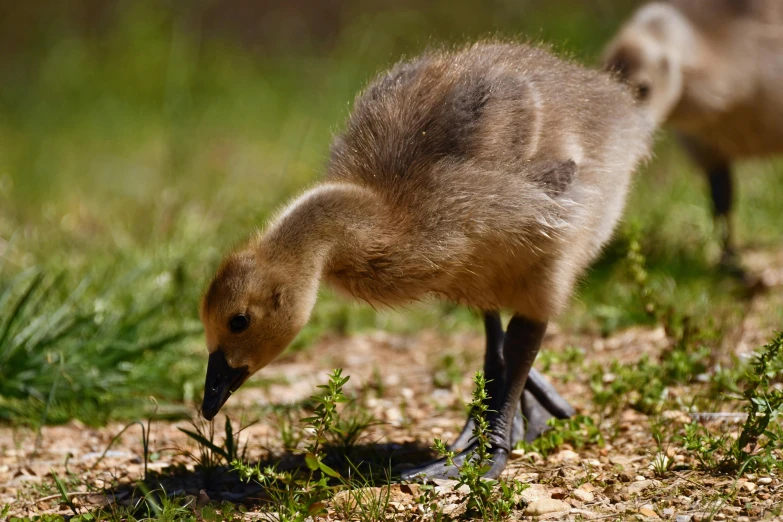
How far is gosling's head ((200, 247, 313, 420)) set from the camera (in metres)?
3.08

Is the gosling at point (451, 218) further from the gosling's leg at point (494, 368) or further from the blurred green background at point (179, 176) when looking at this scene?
the blurred green background at point (179, 176)

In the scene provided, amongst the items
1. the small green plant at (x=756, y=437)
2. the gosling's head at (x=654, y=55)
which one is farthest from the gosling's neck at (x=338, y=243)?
the gosling's head at (x=654, y=55)

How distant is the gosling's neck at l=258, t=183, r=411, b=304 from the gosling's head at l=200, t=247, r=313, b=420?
4 centimetres

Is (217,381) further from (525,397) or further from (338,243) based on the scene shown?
(525,397)

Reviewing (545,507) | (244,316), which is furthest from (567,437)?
(244,316)

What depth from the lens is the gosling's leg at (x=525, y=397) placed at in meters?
3.72

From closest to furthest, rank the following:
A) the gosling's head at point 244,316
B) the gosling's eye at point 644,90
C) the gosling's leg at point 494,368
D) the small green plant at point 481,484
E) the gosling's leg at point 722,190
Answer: the small green plant at point 481,484 → the gosling's head at point 244,316 → the gosling's leg at point 494,368 → the gosling's eye at point 644,90 → the gosling's leg at point 722,190

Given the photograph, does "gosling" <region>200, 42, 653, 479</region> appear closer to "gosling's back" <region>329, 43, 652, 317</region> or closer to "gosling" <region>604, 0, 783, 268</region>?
"gosling's back" <region>329, 43, 652, 317</region>

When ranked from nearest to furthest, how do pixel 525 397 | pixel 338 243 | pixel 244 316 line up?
pixel 244 316 → pixel 338 243 → pixel 525 397

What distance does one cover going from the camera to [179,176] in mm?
6957

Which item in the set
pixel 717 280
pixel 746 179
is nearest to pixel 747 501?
pixel 717 280

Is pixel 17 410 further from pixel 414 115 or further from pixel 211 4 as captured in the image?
pixel 211 4

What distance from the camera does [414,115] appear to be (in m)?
3.46

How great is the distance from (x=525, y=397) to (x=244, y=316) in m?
1.32
